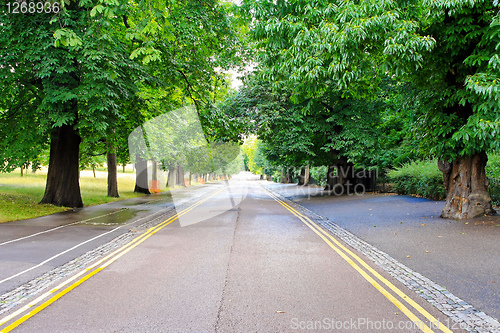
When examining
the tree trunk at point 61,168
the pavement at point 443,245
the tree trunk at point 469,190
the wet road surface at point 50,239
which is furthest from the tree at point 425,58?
the tree trunk at point 61,168

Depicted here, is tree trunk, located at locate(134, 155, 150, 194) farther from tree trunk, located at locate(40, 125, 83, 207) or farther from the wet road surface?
the wet road surface

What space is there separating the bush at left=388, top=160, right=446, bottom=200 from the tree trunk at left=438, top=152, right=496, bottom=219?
478cm

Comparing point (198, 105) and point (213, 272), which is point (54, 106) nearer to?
point (198, 105)

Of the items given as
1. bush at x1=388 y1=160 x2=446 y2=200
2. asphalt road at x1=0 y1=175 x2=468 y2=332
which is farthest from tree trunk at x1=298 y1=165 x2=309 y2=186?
asphalt road at x1=0 y1=175 x2=468 y2=332

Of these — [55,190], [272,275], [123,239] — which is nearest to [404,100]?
[272,275]

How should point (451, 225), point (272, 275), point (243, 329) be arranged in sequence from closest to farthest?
point (243, 329)
point (272, 275)
point (451, 225)

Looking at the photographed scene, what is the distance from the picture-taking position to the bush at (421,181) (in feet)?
48.7

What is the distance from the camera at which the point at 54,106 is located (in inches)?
454

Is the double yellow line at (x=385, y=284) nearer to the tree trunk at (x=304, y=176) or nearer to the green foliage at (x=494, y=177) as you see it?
the green foliage at (x=494, y=177)

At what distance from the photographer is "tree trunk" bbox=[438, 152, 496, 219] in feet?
32.0

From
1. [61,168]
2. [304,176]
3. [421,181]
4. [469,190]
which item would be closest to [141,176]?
[61,168]

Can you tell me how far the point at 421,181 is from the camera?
15.8m

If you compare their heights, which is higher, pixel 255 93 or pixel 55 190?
pixel 255 93

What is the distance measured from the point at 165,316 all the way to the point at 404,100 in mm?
10820
